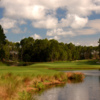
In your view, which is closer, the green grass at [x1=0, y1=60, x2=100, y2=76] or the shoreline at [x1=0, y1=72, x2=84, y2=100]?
the shoreline at [x1=0, y1=72, x2=84, y2=100]

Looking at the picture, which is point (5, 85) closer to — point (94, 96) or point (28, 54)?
point (94, 96)

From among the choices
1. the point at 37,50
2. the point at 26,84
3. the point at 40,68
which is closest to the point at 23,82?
the point at 26,84

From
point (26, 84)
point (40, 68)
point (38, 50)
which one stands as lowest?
point (26, 84)

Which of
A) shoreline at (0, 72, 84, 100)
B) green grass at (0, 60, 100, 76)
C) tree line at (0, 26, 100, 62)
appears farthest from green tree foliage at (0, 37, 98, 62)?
shoreline at (0, 72, 84, 100)

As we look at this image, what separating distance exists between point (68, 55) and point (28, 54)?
34.1m

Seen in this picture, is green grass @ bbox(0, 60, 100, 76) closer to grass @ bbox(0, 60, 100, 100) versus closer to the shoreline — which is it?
grass @ bbox(0, 60, 100, 100)

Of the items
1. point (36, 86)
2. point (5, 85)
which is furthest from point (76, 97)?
point (5, 85)

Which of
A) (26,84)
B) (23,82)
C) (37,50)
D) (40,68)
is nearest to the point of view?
(23,82)

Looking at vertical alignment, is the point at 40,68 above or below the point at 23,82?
below

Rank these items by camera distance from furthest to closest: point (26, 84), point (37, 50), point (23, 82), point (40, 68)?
1. point (37, 50)
2. point (40, 68)
3. point (26, 84)
4. point (23, 82)

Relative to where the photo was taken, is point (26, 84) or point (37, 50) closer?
point (26, 84)

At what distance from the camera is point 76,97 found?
20.7 m

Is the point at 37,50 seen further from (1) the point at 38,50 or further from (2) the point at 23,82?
(2) the point at 23,82

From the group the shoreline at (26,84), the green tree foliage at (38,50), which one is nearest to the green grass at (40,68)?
the shoreline at (26,84)
